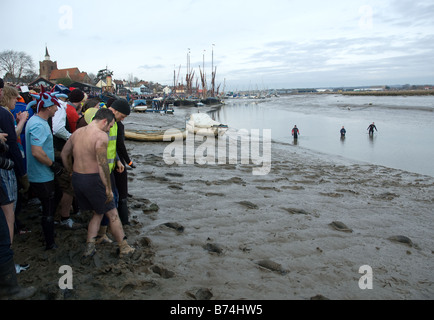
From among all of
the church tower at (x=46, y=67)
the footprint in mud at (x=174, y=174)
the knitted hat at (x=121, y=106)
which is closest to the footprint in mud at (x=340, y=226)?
the knitted hat at (x=121, y=106)

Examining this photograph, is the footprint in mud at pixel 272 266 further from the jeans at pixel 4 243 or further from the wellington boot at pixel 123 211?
the jeans at pixel 4 243

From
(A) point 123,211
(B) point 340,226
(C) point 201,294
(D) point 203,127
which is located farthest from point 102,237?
(D) point 203,127

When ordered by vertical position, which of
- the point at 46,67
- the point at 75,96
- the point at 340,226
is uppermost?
the point at 46,67

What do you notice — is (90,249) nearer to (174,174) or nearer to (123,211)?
(123,211)

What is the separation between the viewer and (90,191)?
3389 millimetres

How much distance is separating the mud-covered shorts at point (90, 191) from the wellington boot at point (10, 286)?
93cm

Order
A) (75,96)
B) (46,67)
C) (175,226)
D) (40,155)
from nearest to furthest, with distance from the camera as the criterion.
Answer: (40,155) → (175,226) → (75,96) → (46,67)

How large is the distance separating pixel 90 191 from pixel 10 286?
1130 millimetres

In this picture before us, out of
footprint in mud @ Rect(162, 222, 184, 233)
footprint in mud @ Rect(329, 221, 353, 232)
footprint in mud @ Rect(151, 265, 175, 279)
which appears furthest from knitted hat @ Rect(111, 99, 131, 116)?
footprint in mud @ Rect(329, 221, 353, 232)

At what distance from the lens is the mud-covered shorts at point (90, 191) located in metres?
3.38

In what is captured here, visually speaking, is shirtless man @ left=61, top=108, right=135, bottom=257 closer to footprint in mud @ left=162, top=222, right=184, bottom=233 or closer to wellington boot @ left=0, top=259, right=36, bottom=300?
wellington boot @ left=0, top=259, right=36, bottom=300

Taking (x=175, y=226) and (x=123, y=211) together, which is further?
(x=175, y=226)

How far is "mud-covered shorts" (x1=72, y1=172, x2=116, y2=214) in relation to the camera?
133 inches

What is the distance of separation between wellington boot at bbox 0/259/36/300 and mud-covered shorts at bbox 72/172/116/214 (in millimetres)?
928
